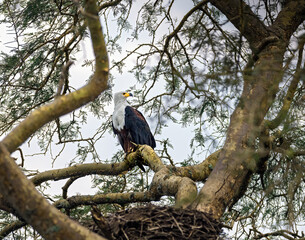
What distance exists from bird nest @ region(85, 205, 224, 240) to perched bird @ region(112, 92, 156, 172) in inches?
122

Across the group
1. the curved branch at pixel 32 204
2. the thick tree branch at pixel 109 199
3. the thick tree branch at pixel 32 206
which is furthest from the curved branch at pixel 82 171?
the thick tree branch at pixel 32 206

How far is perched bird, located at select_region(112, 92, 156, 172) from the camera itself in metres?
5.86

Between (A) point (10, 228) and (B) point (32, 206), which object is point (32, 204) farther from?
(A) point (10, 228)

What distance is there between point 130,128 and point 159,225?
3.48 metres

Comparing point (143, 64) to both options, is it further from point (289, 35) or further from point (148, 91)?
point (289, 35)

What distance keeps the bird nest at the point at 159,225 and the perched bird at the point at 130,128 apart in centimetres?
310

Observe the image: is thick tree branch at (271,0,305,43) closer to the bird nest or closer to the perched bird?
the perched bird

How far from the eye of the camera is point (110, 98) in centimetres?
534

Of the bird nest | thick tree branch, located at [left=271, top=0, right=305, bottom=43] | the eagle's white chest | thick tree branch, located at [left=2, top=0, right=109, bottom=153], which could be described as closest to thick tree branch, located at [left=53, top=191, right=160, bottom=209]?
the bird nest

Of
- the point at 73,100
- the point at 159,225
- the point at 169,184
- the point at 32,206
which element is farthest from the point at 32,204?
the point at 169,184

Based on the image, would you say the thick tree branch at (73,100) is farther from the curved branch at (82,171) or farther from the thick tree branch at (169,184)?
the curved branch at (82,171)

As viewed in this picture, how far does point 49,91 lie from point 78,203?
148 centimetres

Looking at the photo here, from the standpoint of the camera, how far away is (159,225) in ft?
8.34

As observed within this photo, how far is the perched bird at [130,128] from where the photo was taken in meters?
5.86
